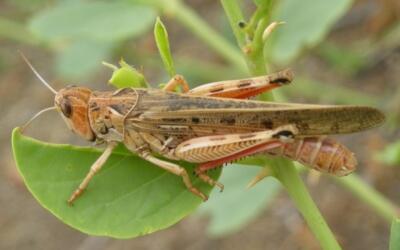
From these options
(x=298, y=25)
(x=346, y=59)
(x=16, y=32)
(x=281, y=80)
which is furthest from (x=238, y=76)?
(x=281, y=80)

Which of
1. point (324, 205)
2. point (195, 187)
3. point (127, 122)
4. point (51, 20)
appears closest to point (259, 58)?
point (195, 187)

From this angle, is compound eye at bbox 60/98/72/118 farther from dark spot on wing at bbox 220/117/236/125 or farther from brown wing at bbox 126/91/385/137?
dark spot on wing at bbox 220/117/236/125

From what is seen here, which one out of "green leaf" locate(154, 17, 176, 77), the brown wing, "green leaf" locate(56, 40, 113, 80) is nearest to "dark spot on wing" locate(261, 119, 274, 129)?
the brown wing

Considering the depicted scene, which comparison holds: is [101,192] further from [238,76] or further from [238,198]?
[238,76]

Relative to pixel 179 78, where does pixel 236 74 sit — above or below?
below

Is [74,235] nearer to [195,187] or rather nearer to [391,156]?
[391,156]

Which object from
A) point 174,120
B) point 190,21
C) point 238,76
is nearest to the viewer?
point 174,120

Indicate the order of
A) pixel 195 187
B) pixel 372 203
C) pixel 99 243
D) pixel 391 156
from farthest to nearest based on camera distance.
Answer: pixel 99 243, pixel 372 203, pixel 391 156, pixel 195 187
